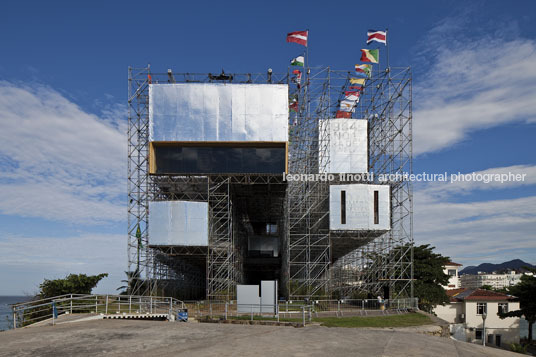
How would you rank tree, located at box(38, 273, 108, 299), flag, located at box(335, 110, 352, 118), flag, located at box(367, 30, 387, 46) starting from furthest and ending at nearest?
1. flag, located at box(335, 110, 352, 118)
2. flag, located at box(367, 30, 387, 46)
3. tree, located at box(38, 273, 108, 299)

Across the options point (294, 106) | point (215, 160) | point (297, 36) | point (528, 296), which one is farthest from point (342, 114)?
point (528, 296)

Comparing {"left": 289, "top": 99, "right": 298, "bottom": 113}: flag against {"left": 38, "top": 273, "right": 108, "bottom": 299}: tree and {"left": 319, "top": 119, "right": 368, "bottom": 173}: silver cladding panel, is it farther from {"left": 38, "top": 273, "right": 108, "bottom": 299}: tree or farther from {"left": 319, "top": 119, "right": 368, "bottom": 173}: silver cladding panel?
{"left": 38, "top": 273, "right": 108, "bottom": 299}: tree

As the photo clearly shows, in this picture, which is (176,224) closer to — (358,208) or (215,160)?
(215,160)

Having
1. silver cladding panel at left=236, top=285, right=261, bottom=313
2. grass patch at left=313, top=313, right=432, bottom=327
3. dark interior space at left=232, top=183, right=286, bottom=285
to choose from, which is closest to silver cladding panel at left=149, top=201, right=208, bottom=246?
dark interior space at left=232, top=183, right=286, bottom=285

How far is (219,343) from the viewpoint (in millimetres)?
11797

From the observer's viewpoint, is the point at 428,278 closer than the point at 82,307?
No

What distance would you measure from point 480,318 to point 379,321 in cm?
3084

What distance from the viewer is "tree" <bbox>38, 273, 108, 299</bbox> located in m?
31.4

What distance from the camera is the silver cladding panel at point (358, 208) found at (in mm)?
40562

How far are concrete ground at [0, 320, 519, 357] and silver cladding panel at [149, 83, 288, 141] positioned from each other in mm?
25248

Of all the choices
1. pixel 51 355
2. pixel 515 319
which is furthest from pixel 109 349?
pixel 515 319

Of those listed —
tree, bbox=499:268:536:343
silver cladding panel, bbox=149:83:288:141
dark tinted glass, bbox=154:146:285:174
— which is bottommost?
tree, bbox=499:268:536:343

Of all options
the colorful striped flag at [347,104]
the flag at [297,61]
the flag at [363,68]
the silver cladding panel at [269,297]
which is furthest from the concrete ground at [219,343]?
the colorful striped flag at [347,104]

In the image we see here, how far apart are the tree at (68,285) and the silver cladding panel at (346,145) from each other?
82.0 ft
